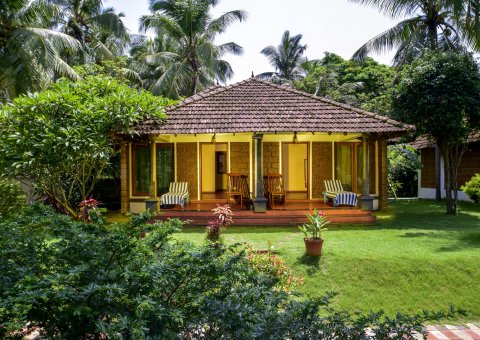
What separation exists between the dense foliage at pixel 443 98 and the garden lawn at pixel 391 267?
3.75 metres

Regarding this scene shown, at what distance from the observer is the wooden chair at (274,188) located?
1299cm

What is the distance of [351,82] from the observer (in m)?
29.8

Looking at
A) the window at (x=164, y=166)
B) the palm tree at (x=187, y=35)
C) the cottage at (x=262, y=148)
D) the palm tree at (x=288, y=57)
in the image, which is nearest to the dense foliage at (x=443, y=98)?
the cottage at (x=262, y=148)

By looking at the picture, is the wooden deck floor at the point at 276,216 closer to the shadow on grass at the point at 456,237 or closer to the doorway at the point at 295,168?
the shadow on grass at the point at 456,237

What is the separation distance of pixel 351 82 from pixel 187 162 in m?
19.1

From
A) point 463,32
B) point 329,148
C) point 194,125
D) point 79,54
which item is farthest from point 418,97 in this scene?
point 79,54

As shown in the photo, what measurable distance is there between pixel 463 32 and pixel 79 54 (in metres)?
18.1

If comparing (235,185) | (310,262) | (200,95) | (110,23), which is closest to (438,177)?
(235,185)

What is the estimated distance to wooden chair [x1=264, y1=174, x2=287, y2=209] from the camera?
1299 cm

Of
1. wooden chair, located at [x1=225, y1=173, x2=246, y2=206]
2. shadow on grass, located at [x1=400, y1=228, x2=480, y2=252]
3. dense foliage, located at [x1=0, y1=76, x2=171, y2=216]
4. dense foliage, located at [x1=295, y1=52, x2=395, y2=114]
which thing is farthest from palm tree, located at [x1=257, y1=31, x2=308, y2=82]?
shadow on grass, located at [x1=400, y1=228, x2=480, y2=252]

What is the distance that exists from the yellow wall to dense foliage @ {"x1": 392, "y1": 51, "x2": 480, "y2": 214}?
3967 millimetres

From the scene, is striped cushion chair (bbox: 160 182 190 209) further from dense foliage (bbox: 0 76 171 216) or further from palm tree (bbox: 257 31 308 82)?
palm tree (bbox: 257 31 308 82)

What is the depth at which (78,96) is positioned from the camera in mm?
11820

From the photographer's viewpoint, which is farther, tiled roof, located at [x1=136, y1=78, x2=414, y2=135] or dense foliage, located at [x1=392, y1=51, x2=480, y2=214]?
dense foliage, located at [x1=392, y1=51, x2=480, y2=214]
